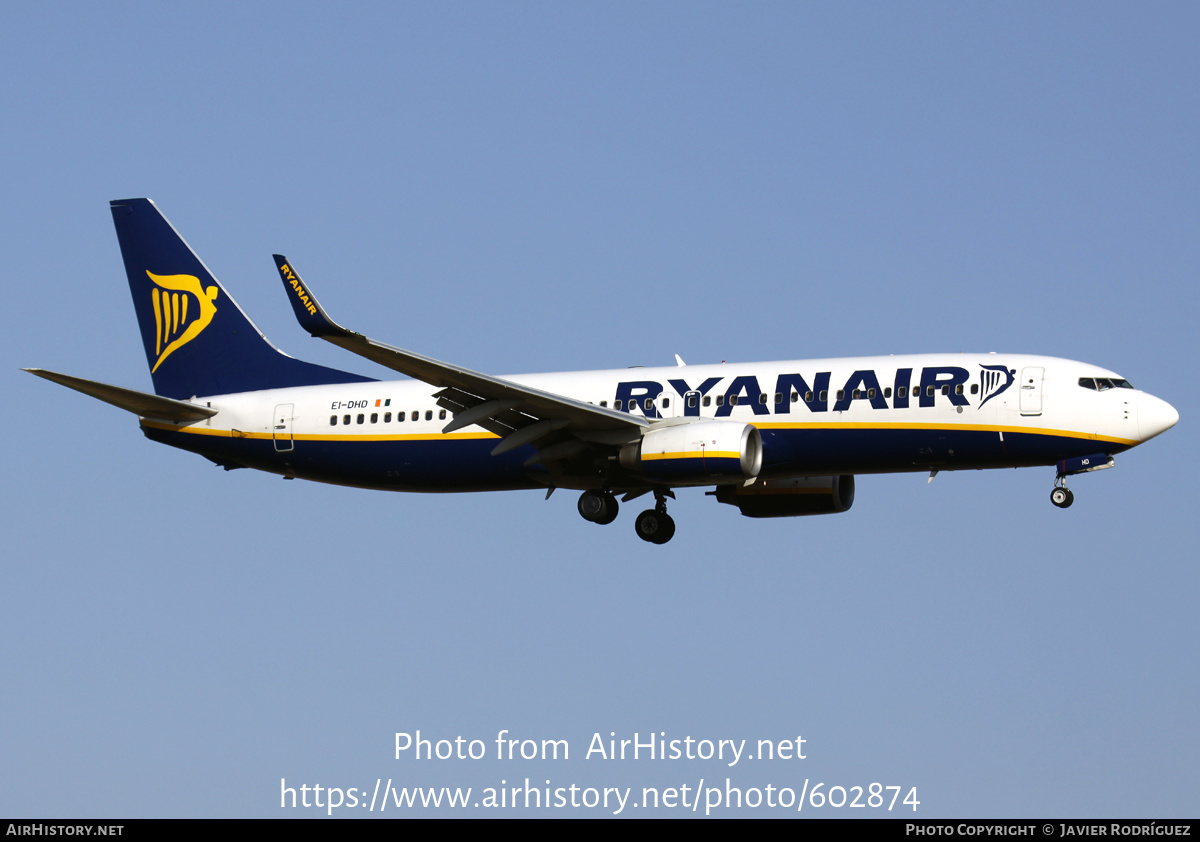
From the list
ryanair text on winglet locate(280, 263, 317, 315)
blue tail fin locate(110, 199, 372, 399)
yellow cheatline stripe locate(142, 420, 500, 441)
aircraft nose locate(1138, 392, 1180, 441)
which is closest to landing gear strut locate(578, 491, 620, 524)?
yellow cheatline stripe locate(142, 420, 500, 441)

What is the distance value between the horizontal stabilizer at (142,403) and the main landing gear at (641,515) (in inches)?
439

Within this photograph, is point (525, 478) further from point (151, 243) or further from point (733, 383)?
point (151, 243)

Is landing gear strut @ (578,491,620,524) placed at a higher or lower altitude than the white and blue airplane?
lower

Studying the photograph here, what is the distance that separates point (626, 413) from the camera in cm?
Result: 3841

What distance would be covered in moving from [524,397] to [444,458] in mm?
5196

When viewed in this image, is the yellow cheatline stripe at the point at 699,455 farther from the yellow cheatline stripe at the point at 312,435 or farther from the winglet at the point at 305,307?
the winglet at the point at 305,307

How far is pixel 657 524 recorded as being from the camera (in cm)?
4034

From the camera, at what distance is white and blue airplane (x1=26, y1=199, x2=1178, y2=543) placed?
3581cm

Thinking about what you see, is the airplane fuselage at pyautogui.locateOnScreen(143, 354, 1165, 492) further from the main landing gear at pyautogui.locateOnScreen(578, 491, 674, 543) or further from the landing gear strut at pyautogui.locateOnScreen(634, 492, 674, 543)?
the landing gear strut at pyautogui.locateOnScreen(634, 492, 674, 543)

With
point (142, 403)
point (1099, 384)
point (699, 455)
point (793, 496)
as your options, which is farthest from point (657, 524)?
point (142, 403)

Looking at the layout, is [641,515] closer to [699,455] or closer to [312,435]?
[699,455]

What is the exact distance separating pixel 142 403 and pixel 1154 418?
2585 cm

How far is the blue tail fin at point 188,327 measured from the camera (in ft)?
144

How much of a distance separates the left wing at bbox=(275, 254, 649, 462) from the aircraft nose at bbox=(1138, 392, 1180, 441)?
11.5 metres
